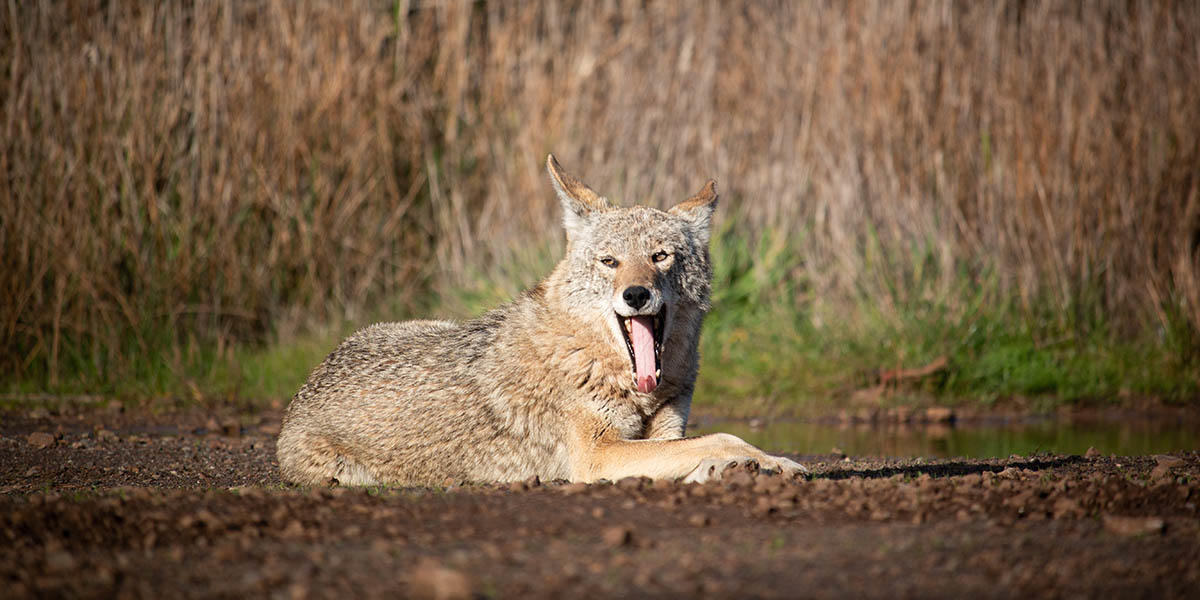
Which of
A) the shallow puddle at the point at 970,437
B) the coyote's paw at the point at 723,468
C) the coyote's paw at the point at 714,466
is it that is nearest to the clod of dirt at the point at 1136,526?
the coyote's paw at the point at 723,468

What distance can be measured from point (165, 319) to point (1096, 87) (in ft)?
31.5

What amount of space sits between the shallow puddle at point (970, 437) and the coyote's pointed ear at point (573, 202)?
94.4 inches

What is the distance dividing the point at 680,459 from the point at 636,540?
141 cm

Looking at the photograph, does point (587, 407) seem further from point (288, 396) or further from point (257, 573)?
point (288, 396)

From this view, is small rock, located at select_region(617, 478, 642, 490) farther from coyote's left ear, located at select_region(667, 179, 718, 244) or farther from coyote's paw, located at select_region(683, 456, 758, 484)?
coyote's left ear, located at select_region(667, 179, 718, 244)

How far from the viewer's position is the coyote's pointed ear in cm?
702

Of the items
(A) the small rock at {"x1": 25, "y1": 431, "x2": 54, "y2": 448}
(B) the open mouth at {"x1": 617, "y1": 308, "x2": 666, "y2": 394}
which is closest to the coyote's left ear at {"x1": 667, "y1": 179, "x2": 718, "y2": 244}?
(B) the open mouth at {"x1": 617, "y1": 308, "x2": 666, "y2": 394}

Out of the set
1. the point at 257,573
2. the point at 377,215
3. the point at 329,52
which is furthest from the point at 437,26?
the point at 257,573

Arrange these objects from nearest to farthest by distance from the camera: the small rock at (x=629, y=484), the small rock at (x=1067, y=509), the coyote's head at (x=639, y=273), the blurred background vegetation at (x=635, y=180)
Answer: the small rock at (x=1067, y=509) → the small rock at (x=629, y=484) → the coyote's head at (x=639, y=273) → the blurred background vegetation at (x=635, y=180)

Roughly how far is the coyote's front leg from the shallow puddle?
2596 millimetres

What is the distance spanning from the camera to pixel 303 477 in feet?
22.4

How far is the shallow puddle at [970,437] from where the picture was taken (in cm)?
830

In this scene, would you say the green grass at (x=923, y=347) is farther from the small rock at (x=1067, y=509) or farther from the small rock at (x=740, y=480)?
the small rock at (x=1067, y=509)

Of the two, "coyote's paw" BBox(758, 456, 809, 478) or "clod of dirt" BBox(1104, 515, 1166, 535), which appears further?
"coyote's paw" BBox(758, 456, 809, 478)
